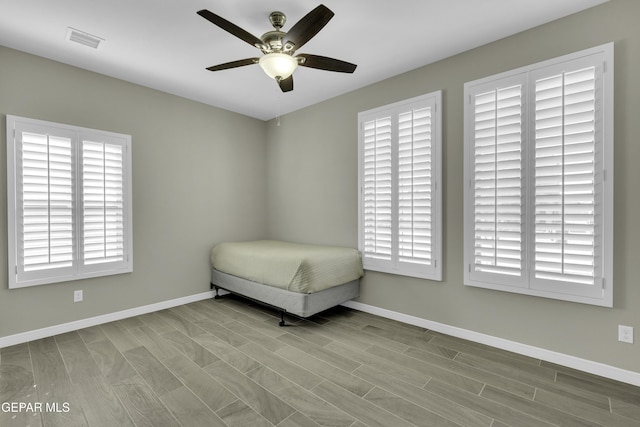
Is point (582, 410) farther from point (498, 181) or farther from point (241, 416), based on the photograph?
point (241, 416)

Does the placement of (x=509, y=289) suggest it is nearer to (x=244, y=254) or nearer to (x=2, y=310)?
(x=244, y=254)

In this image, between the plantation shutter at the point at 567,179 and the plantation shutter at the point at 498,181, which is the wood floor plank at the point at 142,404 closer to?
the plantation shutter at the point at 498,181

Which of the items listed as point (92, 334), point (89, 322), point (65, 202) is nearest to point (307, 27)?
point (65, 202)

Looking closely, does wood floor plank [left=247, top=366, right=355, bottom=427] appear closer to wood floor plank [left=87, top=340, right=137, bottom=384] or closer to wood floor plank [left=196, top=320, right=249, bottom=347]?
wood floor plank [left=196, top=320, right=249, bottom=347]

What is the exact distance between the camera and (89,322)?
3.20m

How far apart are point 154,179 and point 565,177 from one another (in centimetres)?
419

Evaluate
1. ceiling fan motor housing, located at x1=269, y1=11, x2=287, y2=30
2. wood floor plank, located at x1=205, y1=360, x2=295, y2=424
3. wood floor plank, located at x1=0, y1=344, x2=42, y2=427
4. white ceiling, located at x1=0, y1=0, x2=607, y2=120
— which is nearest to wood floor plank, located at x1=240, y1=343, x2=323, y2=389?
wood floor plank, located at x1=205, y1=360, x2=295, y2=424

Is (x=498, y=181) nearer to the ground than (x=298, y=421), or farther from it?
farther from it

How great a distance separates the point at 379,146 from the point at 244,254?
6.81 feet

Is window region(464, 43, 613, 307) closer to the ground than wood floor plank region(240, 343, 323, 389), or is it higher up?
higher up

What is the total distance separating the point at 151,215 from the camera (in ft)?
12.1

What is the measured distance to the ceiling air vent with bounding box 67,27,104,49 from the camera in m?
2.52

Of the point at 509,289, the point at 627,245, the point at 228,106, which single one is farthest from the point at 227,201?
the point at 627,245

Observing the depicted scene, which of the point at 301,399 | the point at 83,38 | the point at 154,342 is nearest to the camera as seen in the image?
the point at 301,399
